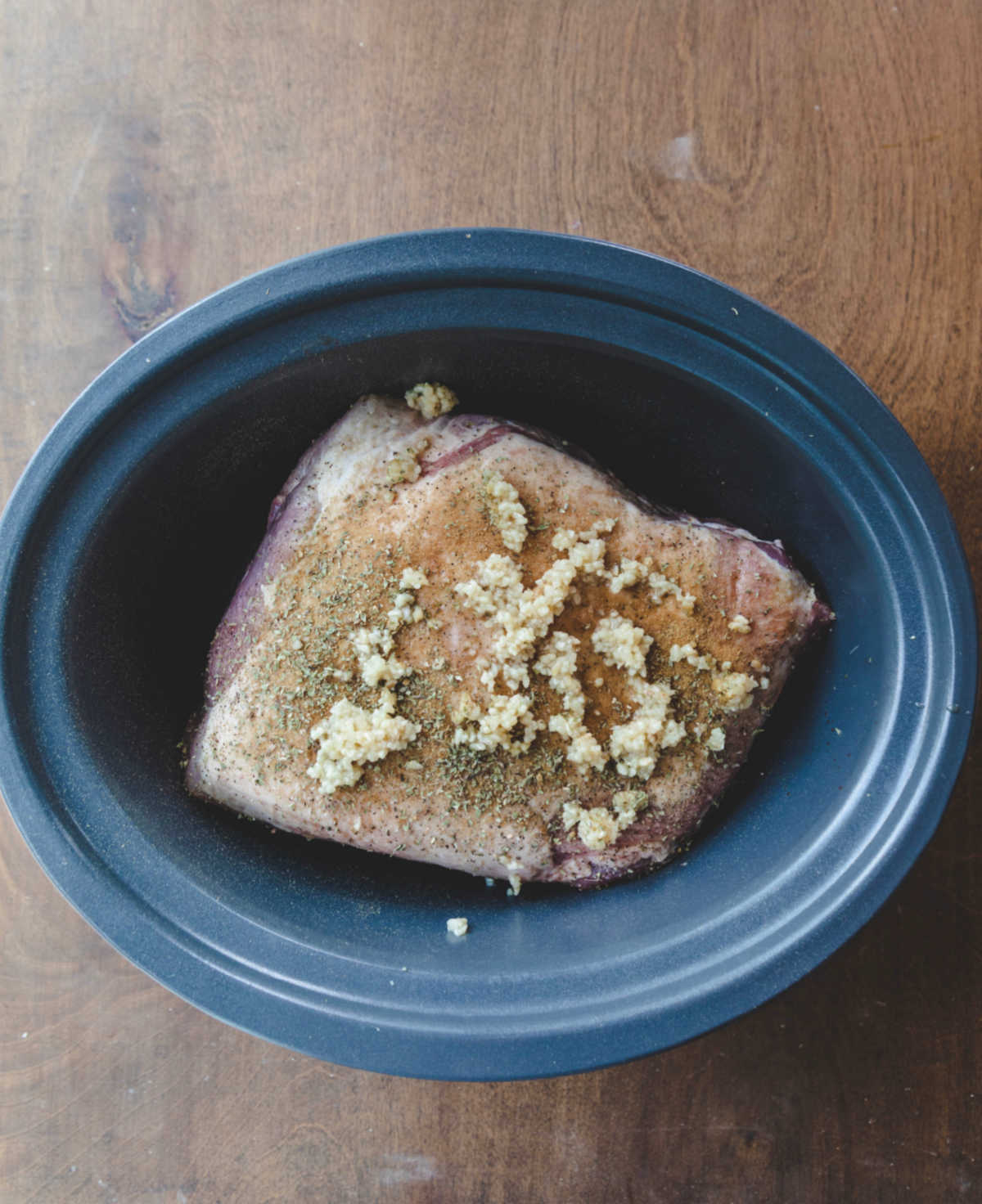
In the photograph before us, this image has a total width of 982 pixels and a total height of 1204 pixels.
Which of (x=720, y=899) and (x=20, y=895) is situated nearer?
(x=720, y=899)

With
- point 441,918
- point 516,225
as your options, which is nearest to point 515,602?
point 441,918

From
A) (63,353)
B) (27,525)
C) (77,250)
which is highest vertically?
(77,250)

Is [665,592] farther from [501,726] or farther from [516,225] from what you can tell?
[516,225]

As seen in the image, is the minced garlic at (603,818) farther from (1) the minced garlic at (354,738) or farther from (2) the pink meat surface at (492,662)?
(1) the minced garlic at (354,738)

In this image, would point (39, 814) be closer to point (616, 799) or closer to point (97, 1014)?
point (97, 1014)

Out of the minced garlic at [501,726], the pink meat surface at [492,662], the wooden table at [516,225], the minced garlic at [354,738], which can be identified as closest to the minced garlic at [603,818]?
the pink meat surface at [492,662]

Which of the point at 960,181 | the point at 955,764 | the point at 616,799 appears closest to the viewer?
the point at 955,764

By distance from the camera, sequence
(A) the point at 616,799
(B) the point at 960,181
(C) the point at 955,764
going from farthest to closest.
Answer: (B) the point at 960,181
(A) the point at 616,799
(C) the point at 955,764

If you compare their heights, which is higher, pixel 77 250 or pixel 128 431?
pixel 77 250

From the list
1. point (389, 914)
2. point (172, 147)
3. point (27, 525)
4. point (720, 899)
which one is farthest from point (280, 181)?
point (720, 899)
